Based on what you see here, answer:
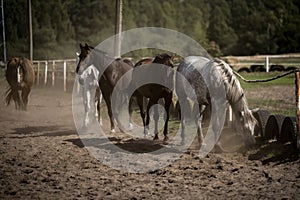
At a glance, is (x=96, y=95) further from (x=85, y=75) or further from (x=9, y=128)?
(x=9, y=128)

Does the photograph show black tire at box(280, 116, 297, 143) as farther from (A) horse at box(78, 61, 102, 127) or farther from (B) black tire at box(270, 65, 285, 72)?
(B) black tire at box(270, 65, 285, 72)

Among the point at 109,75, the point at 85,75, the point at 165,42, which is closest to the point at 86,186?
the point at 109,75

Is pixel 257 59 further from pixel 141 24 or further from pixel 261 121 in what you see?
pixel 141 24

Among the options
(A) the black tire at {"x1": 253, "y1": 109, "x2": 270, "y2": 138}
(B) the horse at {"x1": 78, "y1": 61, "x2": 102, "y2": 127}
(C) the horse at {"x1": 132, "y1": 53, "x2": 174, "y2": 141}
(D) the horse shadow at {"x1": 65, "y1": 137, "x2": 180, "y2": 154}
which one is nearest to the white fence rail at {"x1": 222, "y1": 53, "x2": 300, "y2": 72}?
(B) the horse at {"x1": 78, "y1": 61, "x2": 102, "y2": 127}

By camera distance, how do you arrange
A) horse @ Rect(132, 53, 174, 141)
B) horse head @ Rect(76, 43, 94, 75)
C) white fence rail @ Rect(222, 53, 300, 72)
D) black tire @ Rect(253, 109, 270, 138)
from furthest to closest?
1. white fence rail @ Rect(222, 53, 300, 72)
2. horse head @ Rect(76, 43, 94, 75)
3. horse @ Rect(132, 53, 174, 141)
4. black tire @ Rect(253, 109, 270, 138)

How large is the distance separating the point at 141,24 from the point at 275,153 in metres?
54.7

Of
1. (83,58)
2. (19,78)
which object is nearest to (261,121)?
(83,58)

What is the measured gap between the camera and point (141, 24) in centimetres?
6016

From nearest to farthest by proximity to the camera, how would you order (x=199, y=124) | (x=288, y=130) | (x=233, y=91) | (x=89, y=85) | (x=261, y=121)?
1. (x=288, y=130)
2. (x=233, y=91)
3. (x=261, y=121)
4. (x=199, y=124)
5. (x=89, y=85)

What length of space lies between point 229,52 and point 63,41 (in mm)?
21758

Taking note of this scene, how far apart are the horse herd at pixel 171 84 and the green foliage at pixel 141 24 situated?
29.4 meters

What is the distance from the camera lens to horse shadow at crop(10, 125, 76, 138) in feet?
31.3

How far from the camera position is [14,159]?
694 centimetres

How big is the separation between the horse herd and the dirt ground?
0.74m
